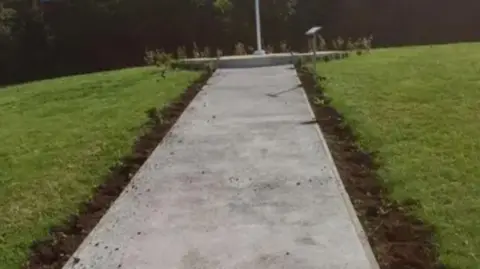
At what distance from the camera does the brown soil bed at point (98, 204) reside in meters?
4.46

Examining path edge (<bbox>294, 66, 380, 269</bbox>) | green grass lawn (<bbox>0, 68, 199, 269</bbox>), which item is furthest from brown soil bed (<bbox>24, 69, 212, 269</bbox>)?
path edge (<bbox>294, 66, 380, 269</bbox>)

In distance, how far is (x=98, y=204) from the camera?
536cm

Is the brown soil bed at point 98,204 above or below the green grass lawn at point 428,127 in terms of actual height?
below

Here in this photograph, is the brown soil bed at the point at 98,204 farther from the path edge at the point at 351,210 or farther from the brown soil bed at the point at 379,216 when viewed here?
the brown soil bed at the point at 379,216

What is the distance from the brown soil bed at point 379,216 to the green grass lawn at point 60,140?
1960 mm

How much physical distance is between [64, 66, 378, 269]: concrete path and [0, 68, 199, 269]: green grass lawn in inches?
16.1

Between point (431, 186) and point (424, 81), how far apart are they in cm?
437

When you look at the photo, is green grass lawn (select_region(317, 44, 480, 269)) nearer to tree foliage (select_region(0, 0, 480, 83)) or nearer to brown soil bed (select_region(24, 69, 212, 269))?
brown soil bed (select_region(24, 69, 212, 269))

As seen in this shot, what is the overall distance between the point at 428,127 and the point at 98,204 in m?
3.13

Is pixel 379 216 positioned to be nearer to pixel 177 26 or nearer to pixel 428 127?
pixel 428 127

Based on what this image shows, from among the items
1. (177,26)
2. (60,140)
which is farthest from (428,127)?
(177,26)

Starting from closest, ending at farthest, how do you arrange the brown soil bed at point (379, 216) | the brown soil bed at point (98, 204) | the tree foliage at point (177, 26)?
the brown soil bed at point (379, 216)
the brown soil bed at point (98, 204)
the tree foliage at point (177, 26)

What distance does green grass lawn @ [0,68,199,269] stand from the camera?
202 inches

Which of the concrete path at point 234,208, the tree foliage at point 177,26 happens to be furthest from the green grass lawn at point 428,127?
the tree foliage at point 177,26
